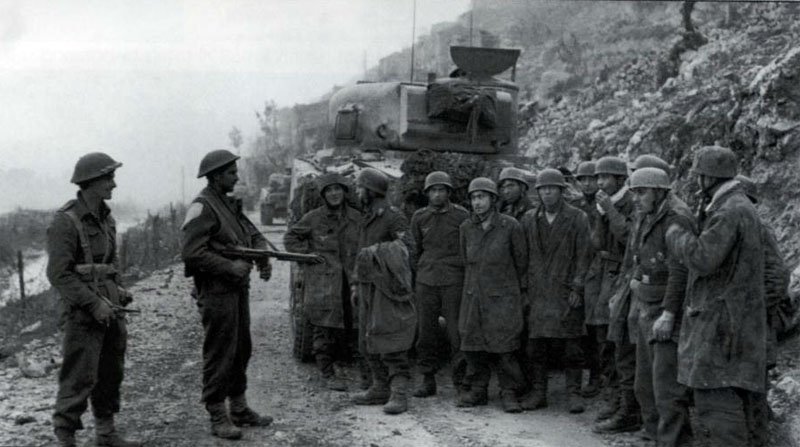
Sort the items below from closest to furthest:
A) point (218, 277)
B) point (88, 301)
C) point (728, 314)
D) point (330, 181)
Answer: point (728, 314), point (88, 301), point (218, 277), point (330, 181)

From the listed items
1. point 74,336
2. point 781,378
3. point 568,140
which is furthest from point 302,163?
point 568,140

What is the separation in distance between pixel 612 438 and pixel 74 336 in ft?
12.7

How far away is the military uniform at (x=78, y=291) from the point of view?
5.42 m

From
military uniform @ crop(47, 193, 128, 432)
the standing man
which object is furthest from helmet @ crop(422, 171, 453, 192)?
military uniform @ crop(47, 193, 128, 432)

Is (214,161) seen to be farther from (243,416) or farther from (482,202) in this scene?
(482,202)

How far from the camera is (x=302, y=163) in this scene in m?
10.3

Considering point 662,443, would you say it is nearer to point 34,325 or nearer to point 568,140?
point 34,325

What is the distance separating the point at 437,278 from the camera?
7.41 meters

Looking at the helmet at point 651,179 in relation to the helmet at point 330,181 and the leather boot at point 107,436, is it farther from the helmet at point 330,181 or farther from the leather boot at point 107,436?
the leather boot at point 107,436

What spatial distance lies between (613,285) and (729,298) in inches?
64.9

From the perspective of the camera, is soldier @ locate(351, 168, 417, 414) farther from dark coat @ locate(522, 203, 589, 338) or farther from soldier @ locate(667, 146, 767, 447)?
soldier @ locate(667, 146, 767, 447)

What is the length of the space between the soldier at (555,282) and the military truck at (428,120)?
220cm

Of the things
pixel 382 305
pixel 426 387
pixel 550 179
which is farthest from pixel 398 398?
pixel 550 179

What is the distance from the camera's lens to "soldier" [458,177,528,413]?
6.97m
